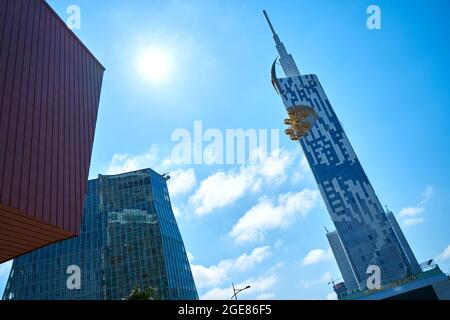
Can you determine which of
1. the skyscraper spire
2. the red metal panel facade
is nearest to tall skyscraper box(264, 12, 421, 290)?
the skyscraper spire

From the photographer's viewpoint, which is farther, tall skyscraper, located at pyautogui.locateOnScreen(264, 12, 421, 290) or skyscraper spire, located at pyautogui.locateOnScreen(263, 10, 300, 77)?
skyscraper spire, located at pyautogui.locateOnScreen(263, 10, 300, 77)

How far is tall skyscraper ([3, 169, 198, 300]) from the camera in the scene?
6347 centimetres

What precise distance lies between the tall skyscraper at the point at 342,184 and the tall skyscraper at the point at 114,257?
44769 mm

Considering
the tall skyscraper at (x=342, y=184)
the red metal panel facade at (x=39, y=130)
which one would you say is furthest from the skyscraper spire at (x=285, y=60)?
the red metal panel facade at (x=39, y=130)

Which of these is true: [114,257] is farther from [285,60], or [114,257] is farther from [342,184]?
[285,60]

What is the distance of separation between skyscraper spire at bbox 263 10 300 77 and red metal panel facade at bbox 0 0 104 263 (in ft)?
333

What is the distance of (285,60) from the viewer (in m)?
113

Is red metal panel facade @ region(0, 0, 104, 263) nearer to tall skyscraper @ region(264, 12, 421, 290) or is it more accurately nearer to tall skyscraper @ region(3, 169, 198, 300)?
tall skyscraper @ region(3, 169, 198, 300)

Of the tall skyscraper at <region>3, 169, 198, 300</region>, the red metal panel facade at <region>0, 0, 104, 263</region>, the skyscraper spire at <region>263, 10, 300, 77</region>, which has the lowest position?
the red metal panel facade at <region>0, 0, 104, 263</region>

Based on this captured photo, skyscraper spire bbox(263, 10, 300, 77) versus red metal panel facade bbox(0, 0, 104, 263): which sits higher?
skyscraper spire bbox(263, 10, 300, 77)

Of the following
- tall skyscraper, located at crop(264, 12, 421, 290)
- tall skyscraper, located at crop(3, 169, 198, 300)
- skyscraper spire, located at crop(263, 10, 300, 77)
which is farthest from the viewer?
skyscraper spire, located at crop(263, 10, 300, 77)

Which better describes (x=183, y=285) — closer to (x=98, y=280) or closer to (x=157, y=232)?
(x=157, y=232)

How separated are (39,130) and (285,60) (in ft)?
362

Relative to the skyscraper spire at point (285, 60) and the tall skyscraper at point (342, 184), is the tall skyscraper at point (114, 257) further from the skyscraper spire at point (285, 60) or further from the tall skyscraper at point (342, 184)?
the skyscraper spire at point (285, 60)
